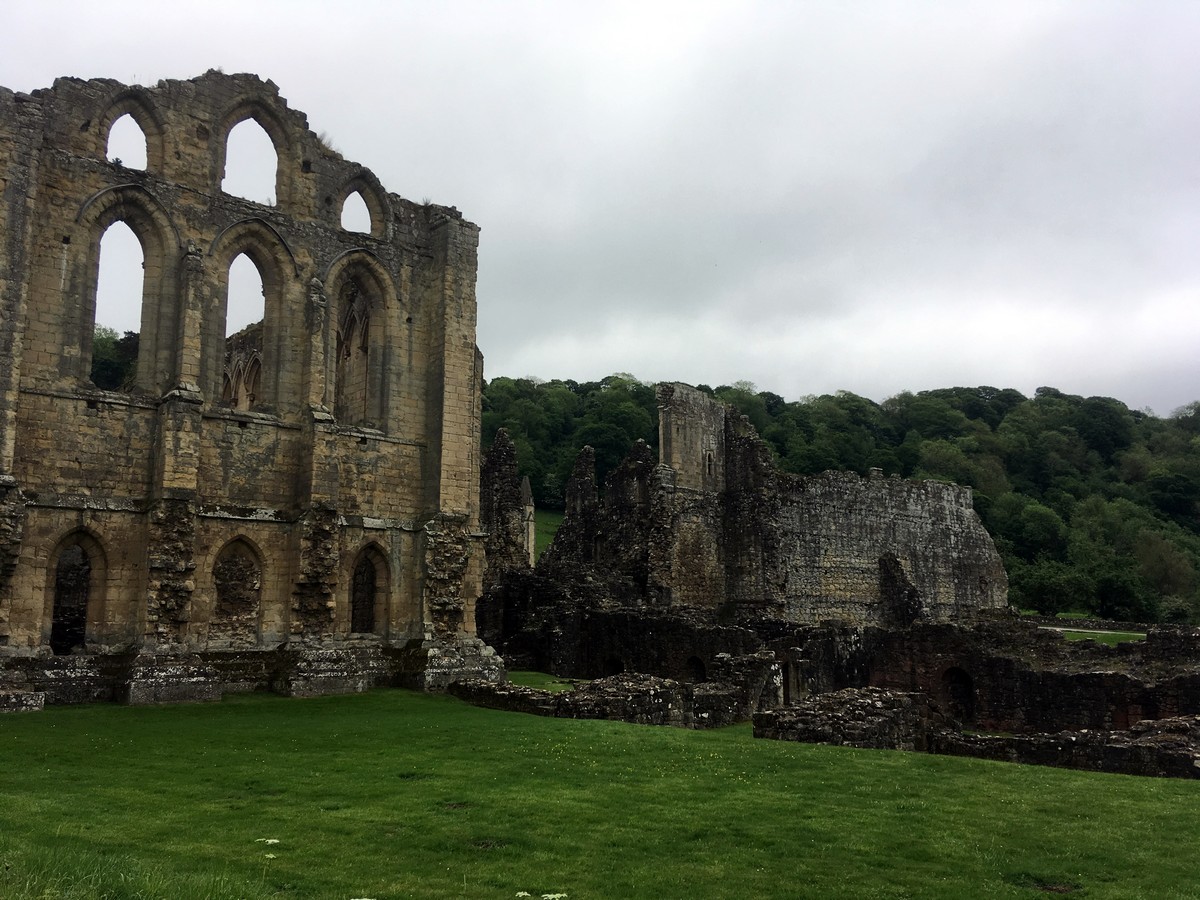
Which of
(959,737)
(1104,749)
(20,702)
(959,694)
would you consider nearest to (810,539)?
(959,694)

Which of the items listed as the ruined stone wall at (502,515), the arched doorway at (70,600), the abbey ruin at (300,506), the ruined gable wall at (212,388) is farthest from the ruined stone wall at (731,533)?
the arched doorway at (70,600)

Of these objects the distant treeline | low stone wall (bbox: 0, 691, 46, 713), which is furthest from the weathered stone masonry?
the distant treeline

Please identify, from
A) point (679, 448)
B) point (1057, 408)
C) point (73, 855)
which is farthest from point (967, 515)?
point (1057, 408)

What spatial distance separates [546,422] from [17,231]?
60.5m

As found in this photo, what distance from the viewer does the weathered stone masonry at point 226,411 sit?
19172 millimetres

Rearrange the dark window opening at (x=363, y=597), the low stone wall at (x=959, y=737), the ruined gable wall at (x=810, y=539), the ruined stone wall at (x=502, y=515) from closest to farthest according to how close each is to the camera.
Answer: the low stone wall at (x=959, y=737), the dark window opening at (x=363, y=597), the ruined stone wall at (x=502, y=515), the ruined gable wall at (x=810, y=539)

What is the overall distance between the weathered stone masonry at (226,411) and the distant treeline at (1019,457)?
47344 millimetres

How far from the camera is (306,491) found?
21.9m

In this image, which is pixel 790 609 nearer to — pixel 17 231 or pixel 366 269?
pixel 366 269

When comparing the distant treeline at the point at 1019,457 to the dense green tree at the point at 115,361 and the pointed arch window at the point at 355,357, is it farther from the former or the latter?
the pointed arch window at the point at 355,357

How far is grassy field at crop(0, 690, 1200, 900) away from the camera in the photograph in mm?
7957

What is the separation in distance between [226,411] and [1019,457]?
89633 millimetres

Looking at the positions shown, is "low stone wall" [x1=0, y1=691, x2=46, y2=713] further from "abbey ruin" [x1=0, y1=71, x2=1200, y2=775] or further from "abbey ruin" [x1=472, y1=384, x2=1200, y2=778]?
"abbey ruin" [x1=472, y1=384, x2=1200, y2=778]

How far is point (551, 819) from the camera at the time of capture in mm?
10172
